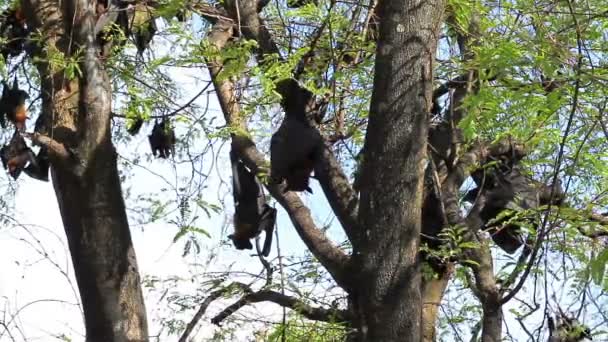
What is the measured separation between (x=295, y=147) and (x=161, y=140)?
2296 mm

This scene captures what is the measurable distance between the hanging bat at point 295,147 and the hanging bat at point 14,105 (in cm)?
266

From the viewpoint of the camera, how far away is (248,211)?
21.3 feet

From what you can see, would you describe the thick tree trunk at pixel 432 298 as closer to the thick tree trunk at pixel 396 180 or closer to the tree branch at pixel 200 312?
the tree branch at pixel 200 312

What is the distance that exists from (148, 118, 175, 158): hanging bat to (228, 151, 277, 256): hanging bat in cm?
77

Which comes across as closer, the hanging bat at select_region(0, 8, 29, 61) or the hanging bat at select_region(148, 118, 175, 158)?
the hanging bat at select_region(0, 8, 29, 61)

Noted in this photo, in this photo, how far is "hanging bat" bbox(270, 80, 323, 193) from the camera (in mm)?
4965

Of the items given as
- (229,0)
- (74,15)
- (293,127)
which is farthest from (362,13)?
(74,15)

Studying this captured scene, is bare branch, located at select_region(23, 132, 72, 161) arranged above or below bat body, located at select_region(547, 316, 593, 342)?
above

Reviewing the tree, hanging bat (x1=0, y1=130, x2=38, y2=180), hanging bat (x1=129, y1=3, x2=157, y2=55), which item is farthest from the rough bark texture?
hanging bat (x1=0, y1=130, x2=38, y2=180)

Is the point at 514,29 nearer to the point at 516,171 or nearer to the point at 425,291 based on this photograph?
the point at 516,171

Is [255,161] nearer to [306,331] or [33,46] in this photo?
[306,331]

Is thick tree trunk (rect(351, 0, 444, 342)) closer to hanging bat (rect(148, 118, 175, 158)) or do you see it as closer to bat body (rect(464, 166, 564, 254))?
bat body (rect(464, 166, 564, 254))

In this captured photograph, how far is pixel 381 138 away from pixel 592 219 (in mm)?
1629

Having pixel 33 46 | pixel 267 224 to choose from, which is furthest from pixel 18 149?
pixel 267 224
